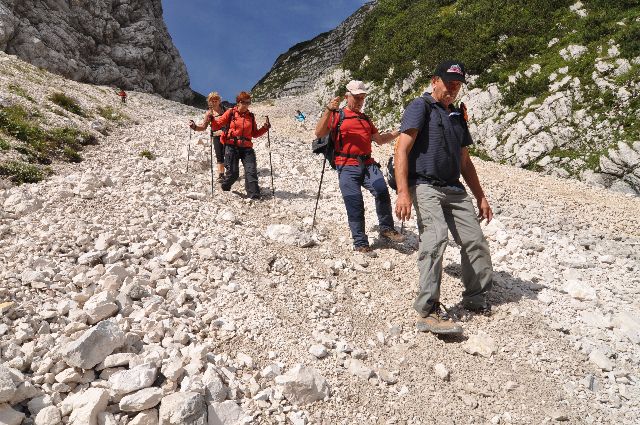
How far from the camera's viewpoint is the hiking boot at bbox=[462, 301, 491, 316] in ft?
18.3

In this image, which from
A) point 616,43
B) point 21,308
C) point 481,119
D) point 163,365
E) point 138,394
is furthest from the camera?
point 481,119

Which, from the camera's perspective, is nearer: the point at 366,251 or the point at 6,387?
the point at 6,387

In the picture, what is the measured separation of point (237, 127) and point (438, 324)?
25.3ft

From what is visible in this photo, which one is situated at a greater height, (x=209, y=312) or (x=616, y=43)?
(x=616, y=43)

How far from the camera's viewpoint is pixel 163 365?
12.2ft

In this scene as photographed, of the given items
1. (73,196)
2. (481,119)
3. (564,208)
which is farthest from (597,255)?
(481,119)

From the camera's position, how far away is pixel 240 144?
10719 millimetres

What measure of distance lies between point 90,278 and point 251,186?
5.83 m

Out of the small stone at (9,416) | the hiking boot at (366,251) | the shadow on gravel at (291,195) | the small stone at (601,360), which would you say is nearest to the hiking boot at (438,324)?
the small stone at (601,360)

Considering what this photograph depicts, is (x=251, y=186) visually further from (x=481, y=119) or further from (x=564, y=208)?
(x=481, y=119)

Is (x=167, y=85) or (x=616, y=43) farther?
(x=167, y=85)

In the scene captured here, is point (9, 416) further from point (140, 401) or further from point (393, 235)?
point (393, 235)

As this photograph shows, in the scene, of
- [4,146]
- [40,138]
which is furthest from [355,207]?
[40,138]

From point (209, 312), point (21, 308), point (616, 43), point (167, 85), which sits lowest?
point (209, 312)
